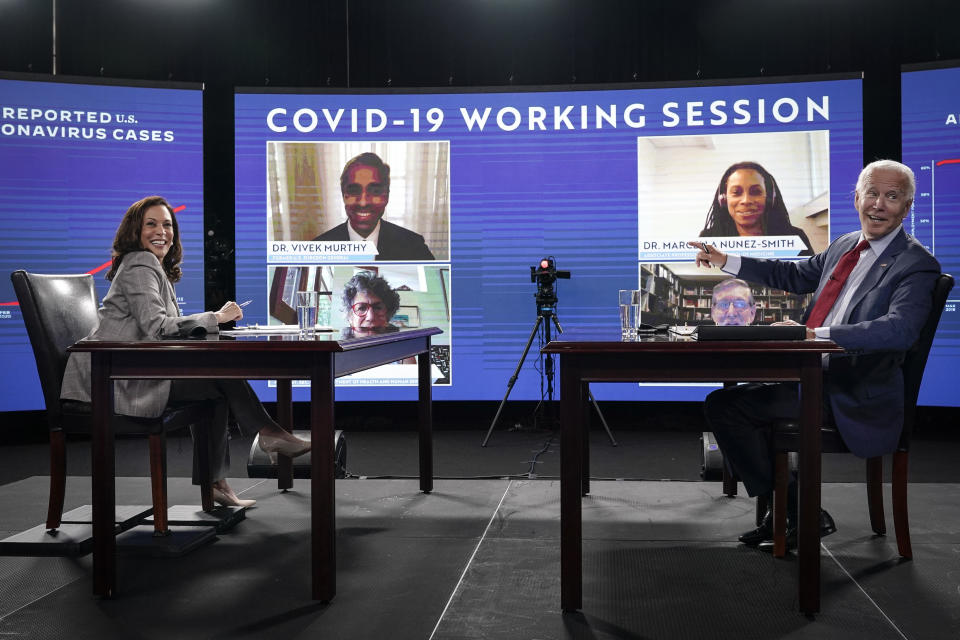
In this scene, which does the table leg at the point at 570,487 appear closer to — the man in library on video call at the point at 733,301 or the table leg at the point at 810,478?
the table leg at the point at 810,478

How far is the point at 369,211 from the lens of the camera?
5.67 m

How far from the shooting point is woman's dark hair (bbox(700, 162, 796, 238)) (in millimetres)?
5387

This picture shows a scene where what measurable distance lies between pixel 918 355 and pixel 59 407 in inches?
115

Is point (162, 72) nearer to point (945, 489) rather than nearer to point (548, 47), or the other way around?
point (548, 47)

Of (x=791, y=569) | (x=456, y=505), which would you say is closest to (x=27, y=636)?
(x=456, y=505)

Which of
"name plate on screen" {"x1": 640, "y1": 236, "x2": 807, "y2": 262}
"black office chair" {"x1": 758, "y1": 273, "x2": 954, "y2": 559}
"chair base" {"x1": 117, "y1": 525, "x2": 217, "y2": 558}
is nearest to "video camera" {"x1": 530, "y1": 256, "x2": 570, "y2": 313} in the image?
"name plate on screen" {"x1": 640, "y1": 236, "x2": 807, "y2": 262}

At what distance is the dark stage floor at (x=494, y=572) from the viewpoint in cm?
204

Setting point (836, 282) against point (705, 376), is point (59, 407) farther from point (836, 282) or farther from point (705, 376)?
point (836, 282)

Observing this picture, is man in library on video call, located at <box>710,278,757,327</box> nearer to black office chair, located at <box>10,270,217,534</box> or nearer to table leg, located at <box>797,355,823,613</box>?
table leg, located at <box>797,355,823,613</box>

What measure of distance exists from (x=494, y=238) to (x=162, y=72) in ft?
8.75

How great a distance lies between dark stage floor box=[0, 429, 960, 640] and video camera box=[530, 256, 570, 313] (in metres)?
1.46

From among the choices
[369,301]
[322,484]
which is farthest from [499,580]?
[369,301]

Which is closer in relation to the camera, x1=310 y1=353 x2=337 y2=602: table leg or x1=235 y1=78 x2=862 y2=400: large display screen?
x1=310 y1=353 x2=337 y2=602: table leg

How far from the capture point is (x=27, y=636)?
1.97 meters
